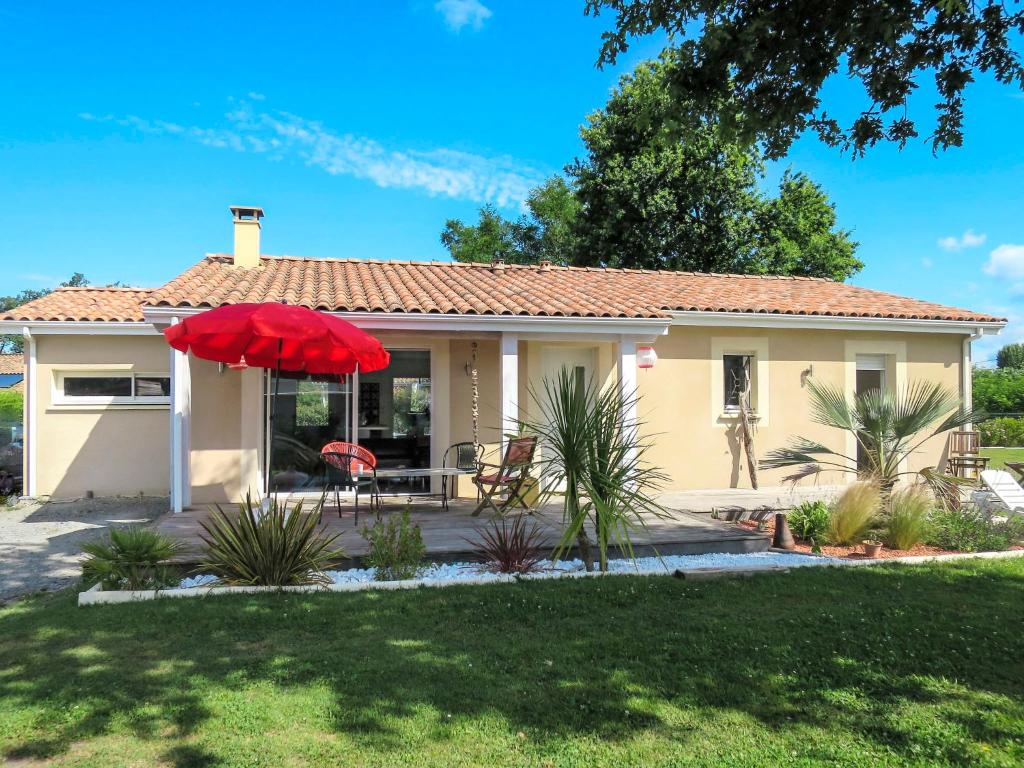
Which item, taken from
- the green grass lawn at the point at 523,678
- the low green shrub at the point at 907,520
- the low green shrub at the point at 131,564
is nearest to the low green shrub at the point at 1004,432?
the low green shrub at the point at 907,520

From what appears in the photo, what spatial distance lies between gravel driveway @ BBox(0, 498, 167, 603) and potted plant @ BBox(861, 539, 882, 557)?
818 cm

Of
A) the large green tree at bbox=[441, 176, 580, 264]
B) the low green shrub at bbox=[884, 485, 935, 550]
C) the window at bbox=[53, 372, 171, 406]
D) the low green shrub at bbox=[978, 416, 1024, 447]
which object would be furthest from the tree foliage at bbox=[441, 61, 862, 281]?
the low green shrub at bbox=[884, 485, 935, 550]

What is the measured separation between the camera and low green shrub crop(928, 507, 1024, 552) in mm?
7672

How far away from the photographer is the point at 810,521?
8.14 m

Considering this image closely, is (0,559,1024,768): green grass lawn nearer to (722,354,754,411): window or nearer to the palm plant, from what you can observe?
the palm plant

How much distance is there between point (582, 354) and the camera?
11906 millimetres

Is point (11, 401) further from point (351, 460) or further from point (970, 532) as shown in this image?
point (970, 532)

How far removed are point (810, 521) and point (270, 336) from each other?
6441 mm

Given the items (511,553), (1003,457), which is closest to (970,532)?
(511,553)

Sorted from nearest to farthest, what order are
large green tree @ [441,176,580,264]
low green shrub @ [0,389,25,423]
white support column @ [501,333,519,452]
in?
white support column @ [501,333,519,452]
low green shrub @ [0,389,25,423]
large green tree @ [441,176,580,264]

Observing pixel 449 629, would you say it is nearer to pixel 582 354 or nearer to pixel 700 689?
pixel 700 689

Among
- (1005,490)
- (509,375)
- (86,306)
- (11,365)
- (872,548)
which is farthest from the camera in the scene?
(11,365)

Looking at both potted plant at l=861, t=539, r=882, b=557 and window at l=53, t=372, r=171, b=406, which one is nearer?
potted plant at l=861, t=539, r=882, b=557

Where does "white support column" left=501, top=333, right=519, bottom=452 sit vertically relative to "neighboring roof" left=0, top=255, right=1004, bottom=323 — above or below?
below
